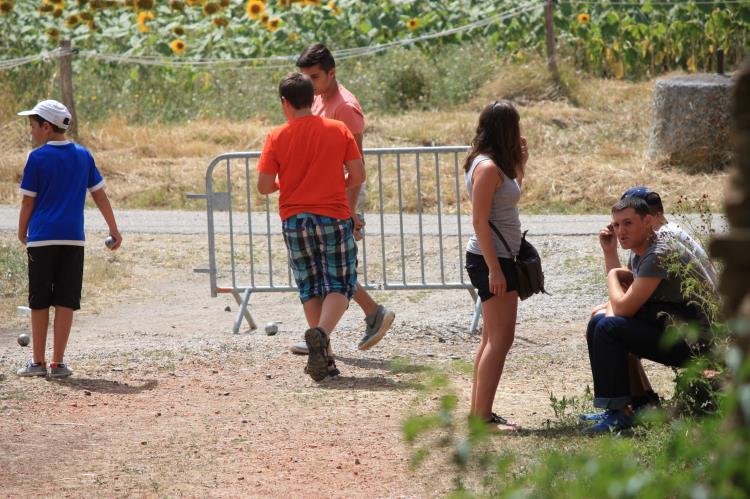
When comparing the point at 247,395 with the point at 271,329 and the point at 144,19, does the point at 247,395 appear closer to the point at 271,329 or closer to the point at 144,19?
the point at 271,329

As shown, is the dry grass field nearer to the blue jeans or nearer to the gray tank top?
the gray tank top

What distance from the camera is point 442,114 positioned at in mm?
15016

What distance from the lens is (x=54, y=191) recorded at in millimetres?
6668

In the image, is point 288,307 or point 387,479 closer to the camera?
point 387,479

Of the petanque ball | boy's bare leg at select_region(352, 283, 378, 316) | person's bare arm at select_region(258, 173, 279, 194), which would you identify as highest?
person's bare arm at select_region(258, 173, 279, 194)

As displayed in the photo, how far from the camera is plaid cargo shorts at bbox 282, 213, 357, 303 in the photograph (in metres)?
6.42

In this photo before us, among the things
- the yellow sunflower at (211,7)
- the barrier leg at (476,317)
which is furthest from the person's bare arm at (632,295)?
the yellow sunflower at (211,7)

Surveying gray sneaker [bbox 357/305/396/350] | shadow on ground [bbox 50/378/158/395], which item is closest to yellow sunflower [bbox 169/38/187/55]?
gray sneaker [bbox 357/305/396/350]

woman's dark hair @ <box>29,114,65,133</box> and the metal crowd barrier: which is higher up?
woman's dark hair @ <box>29,114,65,133</box>

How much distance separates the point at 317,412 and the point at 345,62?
40.8ft

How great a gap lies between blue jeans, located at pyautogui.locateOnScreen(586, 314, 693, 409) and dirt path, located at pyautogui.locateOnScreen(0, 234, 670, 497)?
0.41 metres

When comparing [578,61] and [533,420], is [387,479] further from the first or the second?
[578,61]

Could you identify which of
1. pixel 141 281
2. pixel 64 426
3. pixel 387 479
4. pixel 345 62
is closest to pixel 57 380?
pixel 64 426

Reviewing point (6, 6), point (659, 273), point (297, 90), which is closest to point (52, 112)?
point (297, 90)
